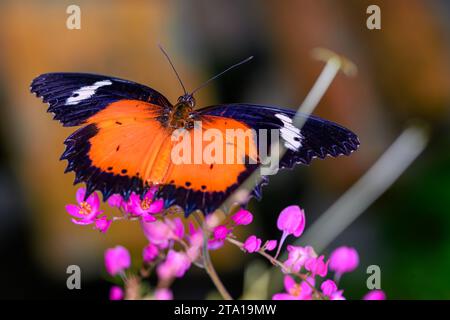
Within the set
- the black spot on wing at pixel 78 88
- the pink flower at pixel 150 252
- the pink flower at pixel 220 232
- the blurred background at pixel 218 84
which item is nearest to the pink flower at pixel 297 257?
the pink flower at pixel 220 232

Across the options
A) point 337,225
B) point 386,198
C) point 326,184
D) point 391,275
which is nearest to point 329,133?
point 337,225

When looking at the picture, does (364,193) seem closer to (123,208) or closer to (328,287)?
(328,287)

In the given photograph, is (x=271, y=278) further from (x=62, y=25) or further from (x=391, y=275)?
(x=62, y=25)

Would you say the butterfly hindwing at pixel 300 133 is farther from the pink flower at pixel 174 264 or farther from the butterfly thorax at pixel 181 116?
the pink flower at pixel 174 264

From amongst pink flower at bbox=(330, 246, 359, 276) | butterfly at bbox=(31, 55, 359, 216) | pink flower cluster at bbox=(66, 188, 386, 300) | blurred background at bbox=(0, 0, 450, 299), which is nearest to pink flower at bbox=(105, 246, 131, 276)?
pink flower cluster at bbox=(66, 188, 386, 300)

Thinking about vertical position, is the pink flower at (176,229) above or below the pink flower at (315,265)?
above
